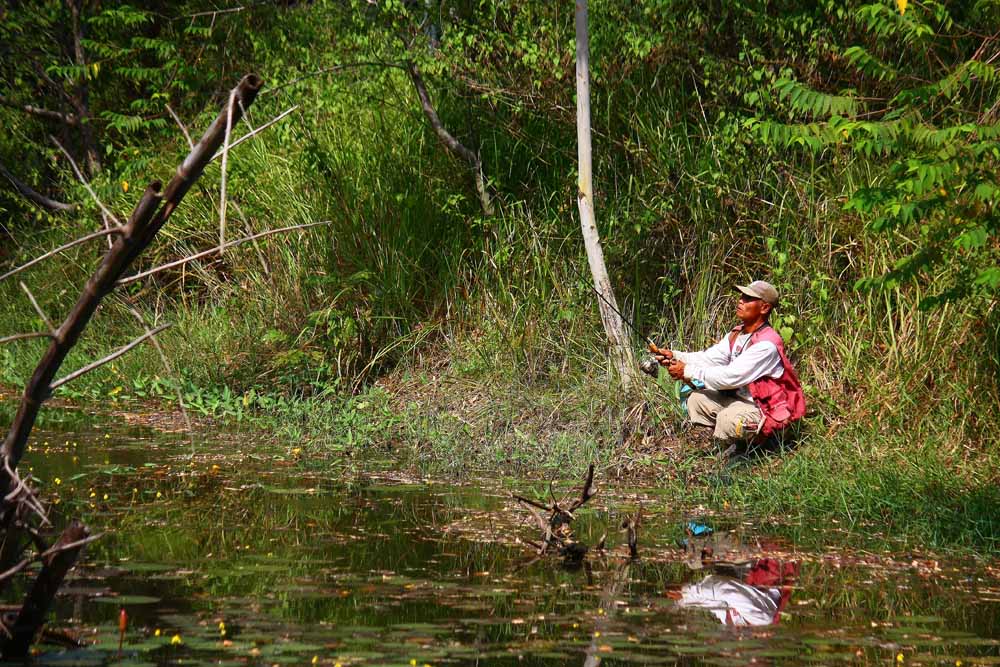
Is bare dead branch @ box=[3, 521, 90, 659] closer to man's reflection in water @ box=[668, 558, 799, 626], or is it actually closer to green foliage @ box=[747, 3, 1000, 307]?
man's reflection in water @ box=[668, 558, 799, 626]

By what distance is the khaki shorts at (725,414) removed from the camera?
902 centimetres

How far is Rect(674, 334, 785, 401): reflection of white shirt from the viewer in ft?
29.5

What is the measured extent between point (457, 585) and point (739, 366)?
366 centimetres

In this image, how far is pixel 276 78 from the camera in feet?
40.4

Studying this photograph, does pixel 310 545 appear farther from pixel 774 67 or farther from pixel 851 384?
pixel 774 67

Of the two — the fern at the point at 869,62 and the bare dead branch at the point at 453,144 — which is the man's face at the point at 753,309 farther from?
the bare dead branch at the point at 453,144

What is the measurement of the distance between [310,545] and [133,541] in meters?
0.94

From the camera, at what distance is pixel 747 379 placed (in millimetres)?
9008

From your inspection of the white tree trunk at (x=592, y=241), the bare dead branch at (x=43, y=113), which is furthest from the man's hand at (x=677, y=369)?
the bare dead branch at (x=43, y=113)

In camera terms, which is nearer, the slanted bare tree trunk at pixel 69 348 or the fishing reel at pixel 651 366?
the slanted bare tree trunk at pixel 69 348

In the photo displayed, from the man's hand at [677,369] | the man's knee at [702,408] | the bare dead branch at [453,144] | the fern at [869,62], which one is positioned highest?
the fern at [869,62]

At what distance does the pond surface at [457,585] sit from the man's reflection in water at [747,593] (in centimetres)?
2

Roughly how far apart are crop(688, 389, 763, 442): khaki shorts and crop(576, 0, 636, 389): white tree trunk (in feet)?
2.96

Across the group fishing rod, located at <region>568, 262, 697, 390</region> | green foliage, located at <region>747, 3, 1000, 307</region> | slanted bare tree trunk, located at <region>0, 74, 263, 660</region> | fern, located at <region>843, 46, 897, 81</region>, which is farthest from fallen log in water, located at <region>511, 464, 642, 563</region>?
fern, located at <region>843, 46, 897, 81</region>
